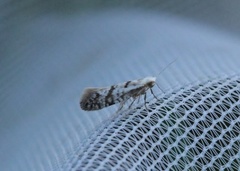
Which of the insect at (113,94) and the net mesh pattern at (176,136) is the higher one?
the insect at (113,94)

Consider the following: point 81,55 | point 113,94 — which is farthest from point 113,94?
point 81,55

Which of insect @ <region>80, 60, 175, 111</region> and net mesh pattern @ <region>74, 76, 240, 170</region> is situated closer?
net mesh pattern @ <region>74, 76, 240, 170</region>

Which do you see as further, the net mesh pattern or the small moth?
the small moth

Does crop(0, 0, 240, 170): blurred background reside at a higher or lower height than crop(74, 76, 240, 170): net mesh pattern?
higher

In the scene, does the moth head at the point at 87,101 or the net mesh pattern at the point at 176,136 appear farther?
the moth head at the point at 87,101
